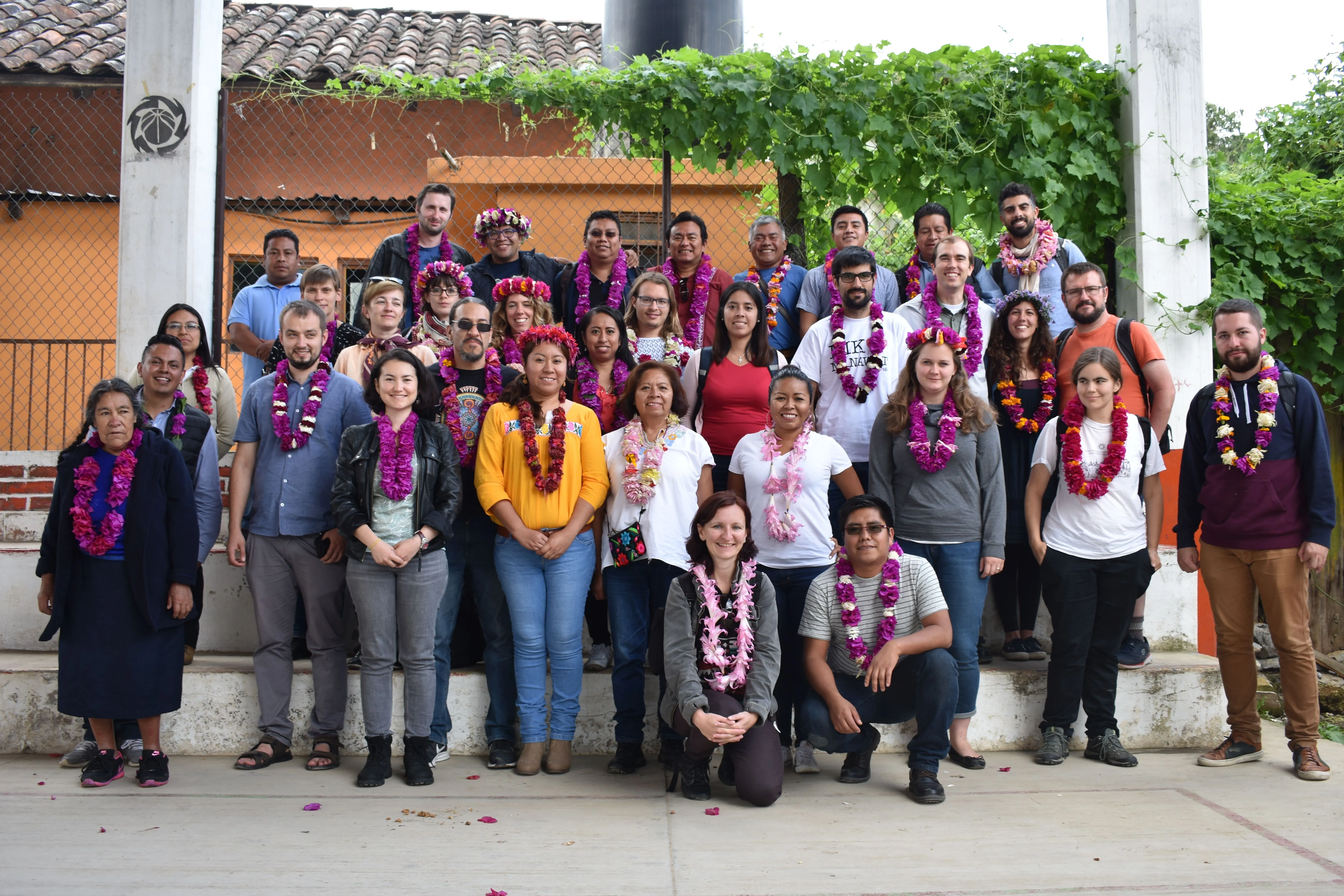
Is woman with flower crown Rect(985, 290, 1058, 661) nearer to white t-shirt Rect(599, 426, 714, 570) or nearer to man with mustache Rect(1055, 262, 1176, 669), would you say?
man with mustache Rect(1055, 262, 1176, 669)

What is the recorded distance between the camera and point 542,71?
22.7 feet

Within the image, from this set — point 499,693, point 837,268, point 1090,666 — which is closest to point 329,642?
point 499,693

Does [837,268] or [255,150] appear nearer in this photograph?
[837,268]

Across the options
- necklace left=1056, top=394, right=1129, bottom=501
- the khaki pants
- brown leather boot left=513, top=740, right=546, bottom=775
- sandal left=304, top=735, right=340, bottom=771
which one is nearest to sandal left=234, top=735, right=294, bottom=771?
sandal left=304, top=735, right=340, bottom=771

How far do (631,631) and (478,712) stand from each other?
36.7 inches

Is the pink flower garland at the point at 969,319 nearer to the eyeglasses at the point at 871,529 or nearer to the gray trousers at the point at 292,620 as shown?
the eyeglasses at the point at 871,529

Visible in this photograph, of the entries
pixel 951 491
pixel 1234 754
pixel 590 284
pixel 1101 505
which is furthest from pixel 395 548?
pixel 1234 754

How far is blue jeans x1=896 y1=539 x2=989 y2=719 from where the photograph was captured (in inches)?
190

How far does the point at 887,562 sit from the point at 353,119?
8.49 meters

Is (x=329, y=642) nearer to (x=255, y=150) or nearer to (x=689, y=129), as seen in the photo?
(x=689, y=129)

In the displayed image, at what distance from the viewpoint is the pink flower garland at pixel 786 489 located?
480cm

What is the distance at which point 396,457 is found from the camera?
463 cm

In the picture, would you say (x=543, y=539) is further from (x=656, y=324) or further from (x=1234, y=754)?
(x=1234, y=754)

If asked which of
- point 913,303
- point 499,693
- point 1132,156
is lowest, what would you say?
point 499,693
